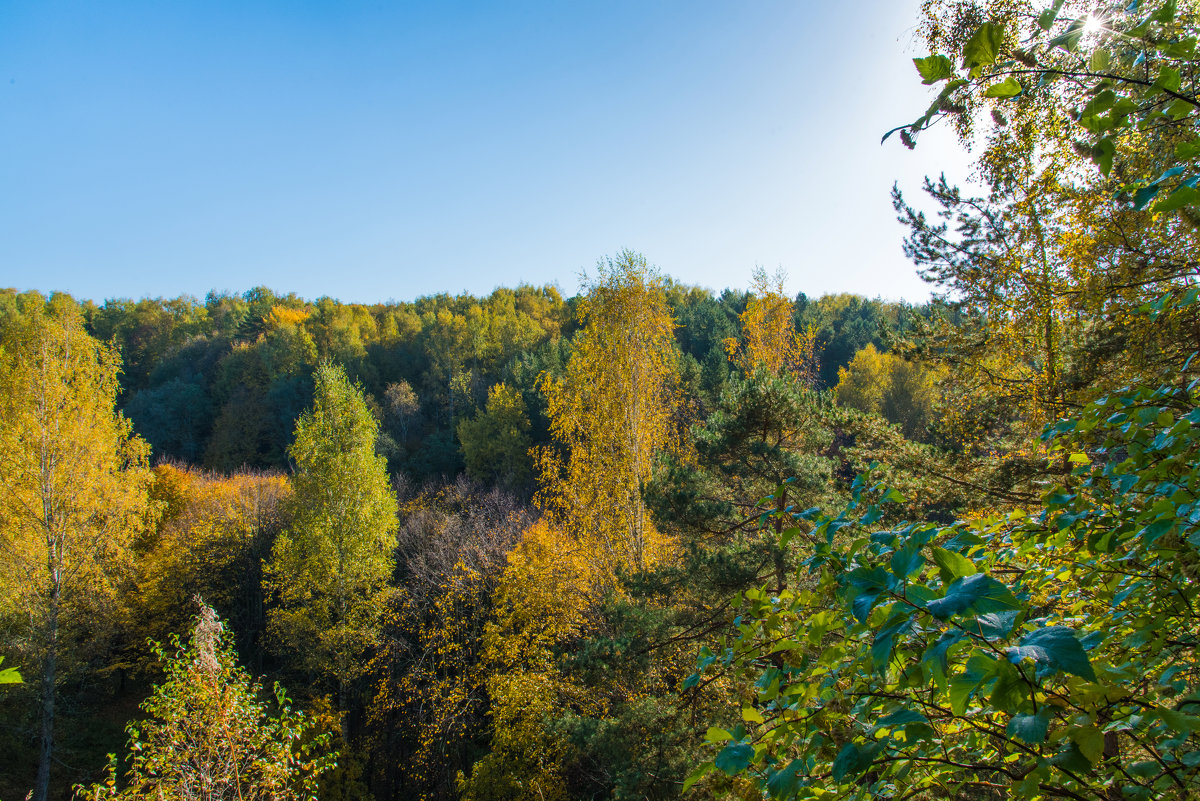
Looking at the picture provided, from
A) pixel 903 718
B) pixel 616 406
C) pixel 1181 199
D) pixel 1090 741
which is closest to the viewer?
pixel 1090 741

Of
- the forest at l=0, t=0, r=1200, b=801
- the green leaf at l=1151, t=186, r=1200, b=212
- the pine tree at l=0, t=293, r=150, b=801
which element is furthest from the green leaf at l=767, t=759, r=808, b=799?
the pine tree at l=0, t=293, r=150, b=801

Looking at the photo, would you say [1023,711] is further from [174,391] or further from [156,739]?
[174,391]

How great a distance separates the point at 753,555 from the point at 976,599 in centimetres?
609

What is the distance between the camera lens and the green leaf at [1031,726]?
787mm

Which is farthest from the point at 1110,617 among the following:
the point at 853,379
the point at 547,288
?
the point at 547,288

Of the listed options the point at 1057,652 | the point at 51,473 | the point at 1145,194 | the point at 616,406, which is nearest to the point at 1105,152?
the point at 1145,194

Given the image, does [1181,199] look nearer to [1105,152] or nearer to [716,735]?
[1105,152]

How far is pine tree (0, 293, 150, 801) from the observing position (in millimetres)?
11859

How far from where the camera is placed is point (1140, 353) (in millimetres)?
4766

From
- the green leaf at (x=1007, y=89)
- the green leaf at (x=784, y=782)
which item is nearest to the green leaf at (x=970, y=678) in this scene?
the green leaf at (x=784, y=782)

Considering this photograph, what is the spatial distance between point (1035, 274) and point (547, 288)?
5791cm

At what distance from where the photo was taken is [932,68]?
118cm

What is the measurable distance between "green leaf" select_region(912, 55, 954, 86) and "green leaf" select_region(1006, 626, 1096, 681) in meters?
1.09

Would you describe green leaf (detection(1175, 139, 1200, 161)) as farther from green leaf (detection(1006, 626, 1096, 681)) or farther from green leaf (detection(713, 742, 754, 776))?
green leaf (detection(713, 742, 754, 776))
